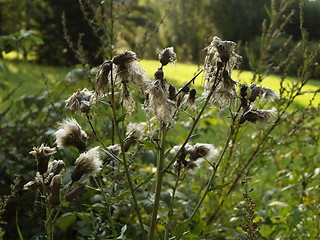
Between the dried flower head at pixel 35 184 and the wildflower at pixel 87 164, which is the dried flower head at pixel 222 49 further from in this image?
the dried flower head at pixel 35 184

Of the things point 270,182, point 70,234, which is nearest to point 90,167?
point 70,234

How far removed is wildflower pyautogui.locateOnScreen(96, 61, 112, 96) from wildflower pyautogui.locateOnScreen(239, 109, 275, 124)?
385mm

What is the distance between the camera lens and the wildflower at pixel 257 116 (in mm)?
1354

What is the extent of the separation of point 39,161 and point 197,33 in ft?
53.7

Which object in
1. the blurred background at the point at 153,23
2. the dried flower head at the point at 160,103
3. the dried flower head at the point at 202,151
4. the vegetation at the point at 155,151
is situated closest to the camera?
the dried flower head at the point at 160,103

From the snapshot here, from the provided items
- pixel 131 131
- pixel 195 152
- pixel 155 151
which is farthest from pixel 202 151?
pixel 155 151

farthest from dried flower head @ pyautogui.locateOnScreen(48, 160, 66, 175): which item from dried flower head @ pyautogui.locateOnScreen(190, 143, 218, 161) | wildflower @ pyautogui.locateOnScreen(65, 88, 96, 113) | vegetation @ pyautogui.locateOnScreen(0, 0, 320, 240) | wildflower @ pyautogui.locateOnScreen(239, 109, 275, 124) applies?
wildflower @ pyautogui.locateOnScreen(239, 109, 275, 124)

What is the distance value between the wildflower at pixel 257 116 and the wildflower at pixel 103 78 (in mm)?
385

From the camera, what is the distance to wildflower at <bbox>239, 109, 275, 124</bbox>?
1.35 m

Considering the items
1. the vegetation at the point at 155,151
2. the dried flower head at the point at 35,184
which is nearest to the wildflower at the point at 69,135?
the vegetation at the point at 155,151

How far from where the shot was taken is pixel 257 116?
1.36 m

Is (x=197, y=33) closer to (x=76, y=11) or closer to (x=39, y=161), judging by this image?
(x=76, y=11)

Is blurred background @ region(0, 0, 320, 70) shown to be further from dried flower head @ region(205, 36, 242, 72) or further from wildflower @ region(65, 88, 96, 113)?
dried flower head @ region(205, 36, 242, 72)

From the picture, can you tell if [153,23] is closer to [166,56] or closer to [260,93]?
[260,93]
